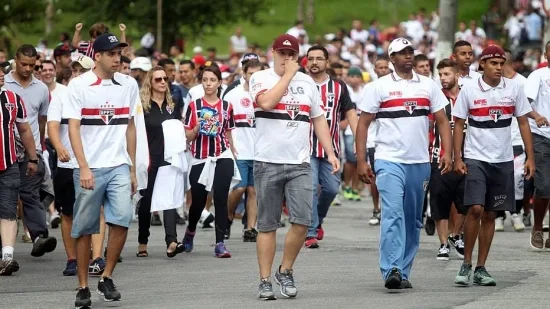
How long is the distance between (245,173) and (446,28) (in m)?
7.65

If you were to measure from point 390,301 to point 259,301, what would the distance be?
1.07 m

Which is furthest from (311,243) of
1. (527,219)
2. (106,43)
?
(106,43)

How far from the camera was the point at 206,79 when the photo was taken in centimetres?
1501

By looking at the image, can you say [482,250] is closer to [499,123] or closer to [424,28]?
[499,123]

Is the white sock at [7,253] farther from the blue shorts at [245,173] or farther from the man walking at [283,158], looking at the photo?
the blue shorts at [245,173]

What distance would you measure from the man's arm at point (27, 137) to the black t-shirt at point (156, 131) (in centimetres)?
160

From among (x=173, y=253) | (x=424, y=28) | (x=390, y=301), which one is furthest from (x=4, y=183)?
(x=424, y=28)

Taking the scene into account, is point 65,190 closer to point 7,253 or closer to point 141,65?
point 7,253

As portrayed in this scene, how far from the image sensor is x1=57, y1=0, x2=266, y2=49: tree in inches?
1459

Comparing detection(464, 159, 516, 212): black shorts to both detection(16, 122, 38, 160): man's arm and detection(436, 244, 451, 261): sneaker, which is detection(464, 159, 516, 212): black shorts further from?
detection(16, 122, 38, 160): man's arm

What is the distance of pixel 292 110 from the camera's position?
11250 millimetres

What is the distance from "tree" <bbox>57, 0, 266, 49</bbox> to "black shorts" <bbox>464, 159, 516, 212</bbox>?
25525 mm

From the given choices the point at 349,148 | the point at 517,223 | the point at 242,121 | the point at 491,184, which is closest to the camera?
the point at 491,184

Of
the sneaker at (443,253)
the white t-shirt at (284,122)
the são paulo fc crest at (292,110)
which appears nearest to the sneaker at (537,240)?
the sneaker at (443,253)
